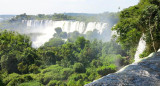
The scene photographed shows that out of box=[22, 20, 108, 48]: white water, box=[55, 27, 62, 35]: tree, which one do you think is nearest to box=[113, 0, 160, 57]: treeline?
box=[22, 20, 108, 48]: white water

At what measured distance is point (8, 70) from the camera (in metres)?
26.3

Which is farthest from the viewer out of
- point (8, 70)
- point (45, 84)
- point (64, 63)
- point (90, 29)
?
point (90, 29)

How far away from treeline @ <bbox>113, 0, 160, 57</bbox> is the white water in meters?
38.3

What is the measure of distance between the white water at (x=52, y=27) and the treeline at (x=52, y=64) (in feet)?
61.0

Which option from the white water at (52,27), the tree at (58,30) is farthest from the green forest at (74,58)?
the tree at (58,30)

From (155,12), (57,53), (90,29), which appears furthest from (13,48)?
(90,29)

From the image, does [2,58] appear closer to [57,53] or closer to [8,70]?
[8,70]

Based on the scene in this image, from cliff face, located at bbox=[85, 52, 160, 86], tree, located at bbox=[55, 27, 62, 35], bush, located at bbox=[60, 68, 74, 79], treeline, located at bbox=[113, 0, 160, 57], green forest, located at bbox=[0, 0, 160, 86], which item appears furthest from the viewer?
tree, located at bbox=[55, 27, 62, 35]

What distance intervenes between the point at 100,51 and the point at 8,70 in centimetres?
2011

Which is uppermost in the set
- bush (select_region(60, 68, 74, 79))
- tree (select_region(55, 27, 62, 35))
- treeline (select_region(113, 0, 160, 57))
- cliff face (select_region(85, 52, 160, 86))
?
treeline (select_region(113, 0, 160, 57))

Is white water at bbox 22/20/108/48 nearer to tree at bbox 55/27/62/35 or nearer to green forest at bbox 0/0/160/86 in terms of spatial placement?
tree at bbox 55/27/62/35

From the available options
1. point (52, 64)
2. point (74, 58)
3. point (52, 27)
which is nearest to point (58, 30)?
point (52, 27)

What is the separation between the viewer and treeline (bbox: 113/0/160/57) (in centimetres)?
942

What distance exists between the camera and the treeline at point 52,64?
21.7m
